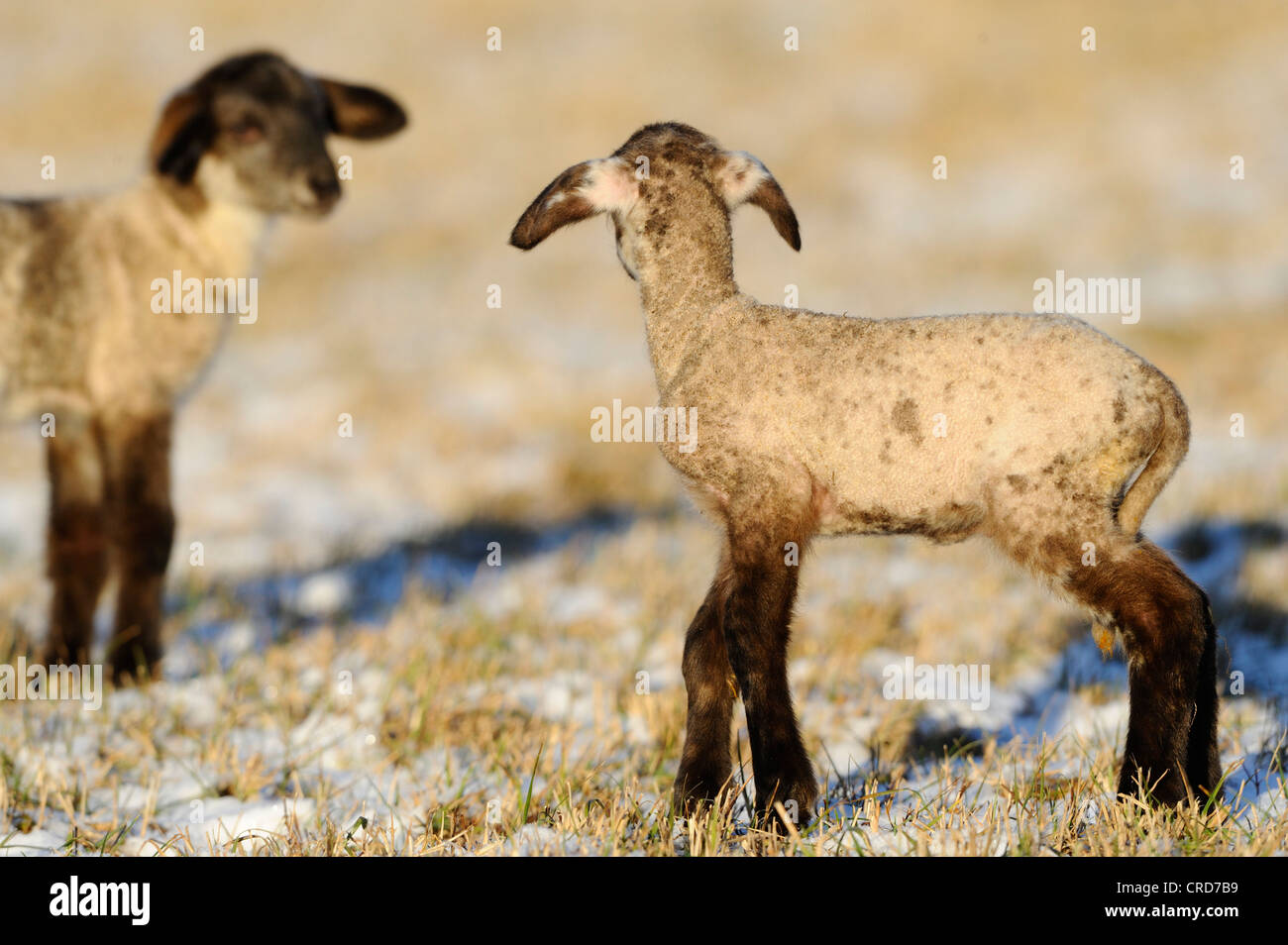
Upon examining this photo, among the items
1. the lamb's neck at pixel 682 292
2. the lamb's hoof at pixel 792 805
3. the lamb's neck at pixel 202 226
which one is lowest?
the lamb's hoof at pixel 792 805

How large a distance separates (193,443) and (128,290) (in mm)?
8523

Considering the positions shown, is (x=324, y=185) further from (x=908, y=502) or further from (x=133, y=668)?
(x=908, y=502)

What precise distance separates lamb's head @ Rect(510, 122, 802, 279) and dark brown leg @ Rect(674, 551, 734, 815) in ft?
3.37

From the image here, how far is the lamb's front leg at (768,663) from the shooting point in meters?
3.75

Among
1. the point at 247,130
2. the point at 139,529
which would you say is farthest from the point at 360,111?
the point at 139,529

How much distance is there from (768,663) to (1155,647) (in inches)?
43.1

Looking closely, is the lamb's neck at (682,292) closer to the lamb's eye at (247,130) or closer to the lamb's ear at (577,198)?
the lamb's ear at (577,198)

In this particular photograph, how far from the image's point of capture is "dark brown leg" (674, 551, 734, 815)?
4.02 metres

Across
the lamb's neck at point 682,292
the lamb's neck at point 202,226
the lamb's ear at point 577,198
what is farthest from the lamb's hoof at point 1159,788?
the lamb's neck at point 202,226

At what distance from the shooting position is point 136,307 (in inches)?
248

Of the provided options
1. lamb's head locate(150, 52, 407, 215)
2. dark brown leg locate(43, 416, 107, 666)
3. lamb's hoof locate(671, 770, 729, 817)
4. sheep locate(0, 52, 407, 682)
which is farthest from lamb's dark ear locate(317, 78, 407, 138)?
lamb's hoof locate(671, 770, 729, 817)

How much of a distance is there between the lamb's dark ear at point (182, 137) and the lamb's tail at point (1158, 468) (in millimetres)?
4828

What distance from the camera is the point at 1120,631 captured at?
369 cm

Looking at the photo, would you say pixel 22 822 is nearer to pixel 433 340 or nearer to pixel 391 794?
pixel 391 794
